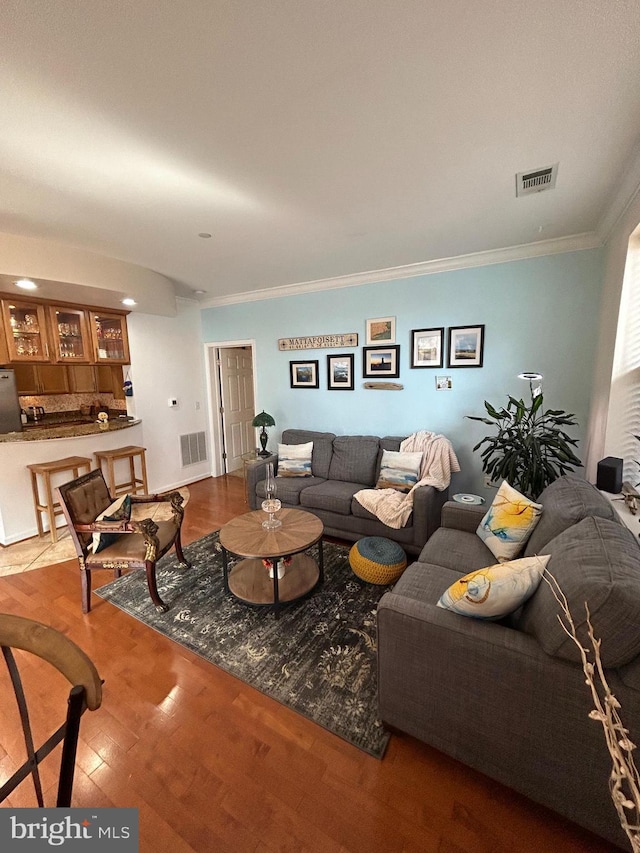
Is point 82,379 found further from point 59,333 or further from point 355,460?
point 355,460

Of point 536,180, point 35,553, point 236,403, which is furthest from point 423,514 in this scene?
point 236,403

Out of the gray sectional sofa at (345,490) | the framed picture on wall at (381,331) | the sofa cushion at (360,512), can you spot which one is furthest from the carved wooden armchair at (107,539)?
the framed picture on wall at (381,331)

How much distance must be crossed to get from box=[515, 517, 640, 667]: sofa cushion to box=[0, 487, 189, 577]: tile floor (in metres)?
3.59

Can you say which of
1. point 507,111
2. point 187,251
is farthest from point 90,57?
point 187,251

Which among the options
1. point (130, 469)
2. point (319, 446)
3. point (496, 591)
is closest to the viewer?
point (496, 591)

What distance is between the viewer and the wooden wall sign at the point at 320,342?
4113 millimetres

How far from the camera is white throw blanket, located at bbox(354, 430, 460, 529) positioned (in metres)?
2.97

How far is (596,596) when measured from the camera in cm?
111

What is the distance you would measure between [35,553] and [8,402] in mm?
1698

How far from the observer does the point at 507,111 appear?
153cm

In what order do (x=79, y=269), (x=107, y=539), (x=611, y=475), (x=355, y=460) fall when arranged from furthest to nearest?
(x=355, y=460), (x=79, y=269), (x=107, y=539), (x=611, y=475)

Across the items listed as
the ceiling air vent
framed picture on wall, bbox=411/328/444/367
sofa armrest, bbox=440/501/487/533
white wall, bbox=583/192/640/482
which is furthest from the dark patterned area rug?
the ceiling air vent

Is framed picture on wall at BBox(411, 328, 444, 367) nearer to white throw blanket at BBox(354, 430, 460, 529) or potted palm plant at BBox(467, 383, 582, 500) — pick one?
white throw blanket at BBox(354, 430, 460, 529)

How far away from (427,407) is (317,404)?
1.38m
